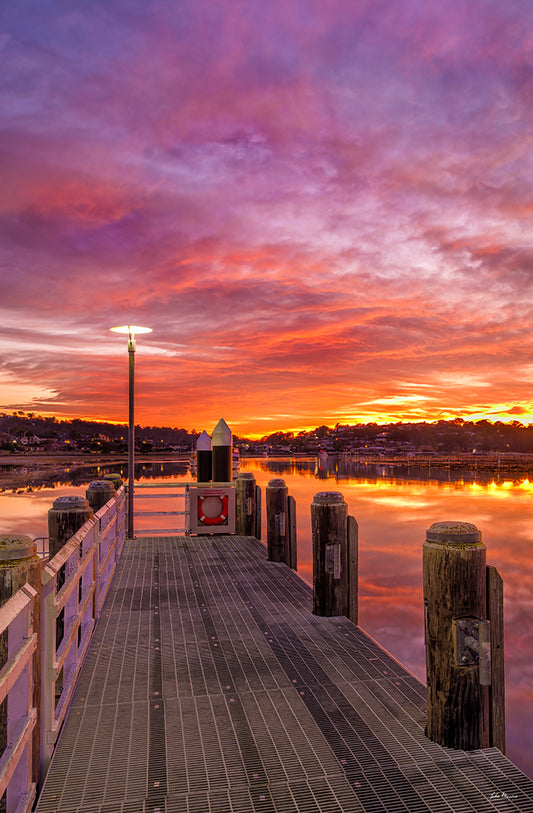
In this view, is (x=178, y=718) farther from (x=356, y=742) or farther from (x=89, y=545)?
(x=89, y=545)

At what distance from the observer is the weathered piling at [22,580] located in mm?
3291

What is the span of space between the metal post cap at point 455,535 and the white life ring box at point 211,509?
995 centimetres

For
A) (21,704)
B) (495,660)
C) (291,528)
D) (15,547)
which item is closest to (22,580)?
(15,547)

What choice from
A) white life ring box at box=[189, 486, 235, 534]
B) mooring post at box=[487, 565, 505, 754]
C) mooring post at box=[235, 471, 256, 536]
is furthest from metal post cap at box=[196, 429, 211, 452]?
mooring post at box=[487, 565, 505, 754]

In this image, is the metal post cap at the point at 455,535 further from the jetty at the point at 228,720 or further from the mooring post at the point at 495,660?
the jetty at the point at 228,720

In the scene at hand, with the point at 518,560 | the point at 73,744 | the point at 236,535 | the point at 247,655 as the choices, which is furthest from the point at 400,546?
the point at 73,744

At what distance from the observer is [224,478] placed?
14.2 metres

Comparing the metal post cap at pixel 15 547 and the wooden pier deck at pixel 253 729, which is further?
the wooden pier deck at pixel 253 729

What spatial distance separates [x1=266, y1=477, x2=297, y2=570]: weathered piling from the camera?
10.4m

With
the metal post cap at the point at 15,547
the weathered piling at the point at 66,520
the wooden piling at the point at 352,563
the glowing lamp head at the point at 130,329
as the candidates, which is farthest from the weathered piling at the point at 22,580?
the glowing lamp head at the point at 130,329

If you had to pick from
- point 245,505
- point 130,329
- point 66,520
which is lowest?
point 245,505

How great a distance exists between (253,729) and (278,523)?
620 centimetres

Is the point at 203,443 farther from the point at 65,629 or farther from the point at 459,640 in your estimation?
the point at 459,640

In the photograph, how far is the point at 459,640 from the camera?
404cm
